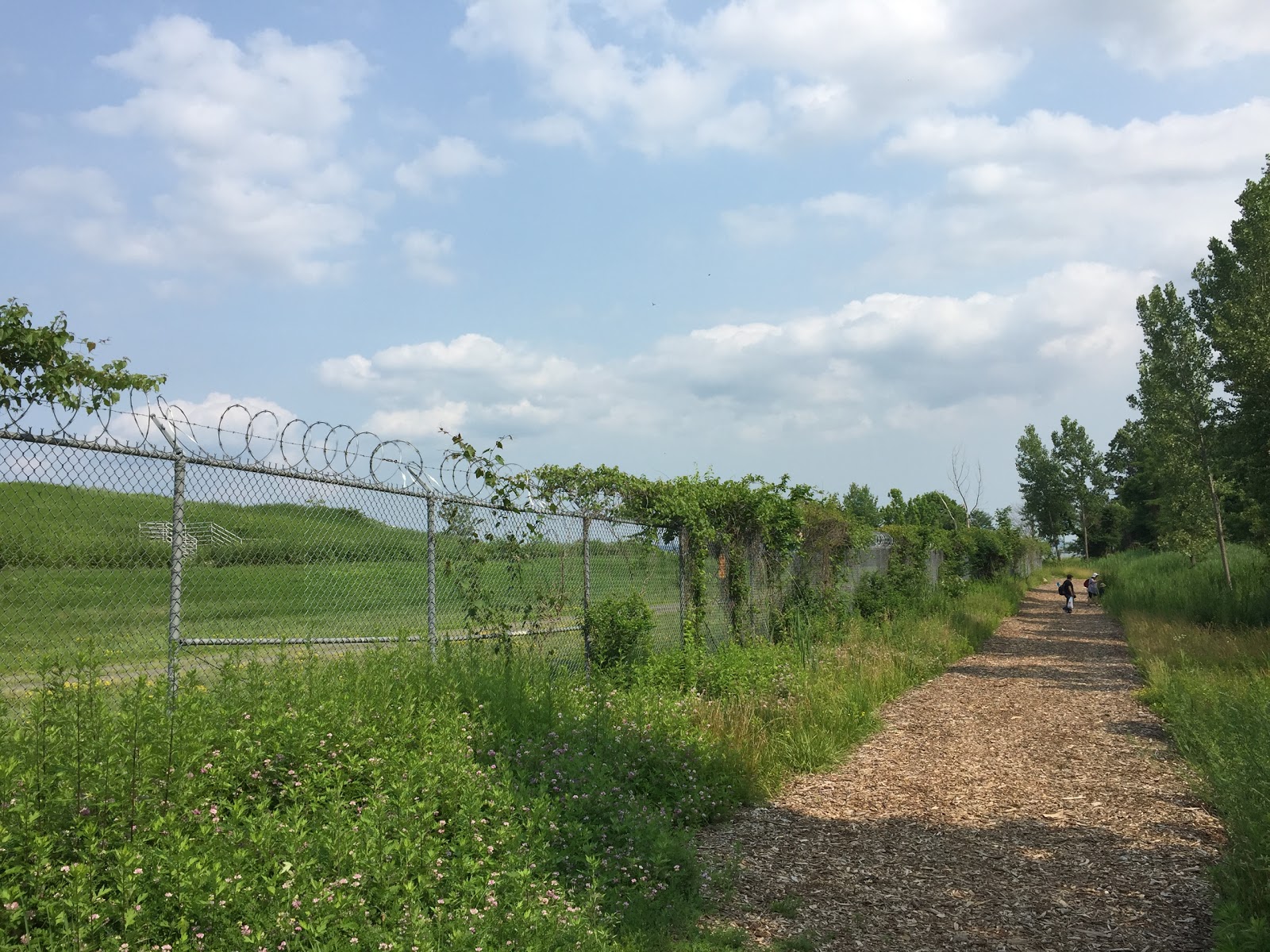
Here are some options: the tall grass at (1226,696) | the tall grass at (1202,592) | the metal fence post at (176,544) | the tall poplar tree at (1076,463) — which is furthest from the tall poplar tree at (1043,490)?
the metal fence post at (176,544)

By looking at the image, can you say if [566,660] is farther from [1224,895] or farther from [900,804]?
[1224,895]

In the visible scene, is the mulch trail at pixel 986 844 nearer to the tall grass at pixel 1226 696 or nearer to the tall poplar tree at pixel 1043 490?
the tall grass at pixel 1226 696

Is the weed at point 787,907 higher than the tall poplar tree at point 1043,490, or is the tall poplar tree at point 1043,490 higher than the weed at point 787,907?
the tall poplar tree at point 1043,490

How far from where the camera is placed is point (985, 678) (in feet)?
41.9

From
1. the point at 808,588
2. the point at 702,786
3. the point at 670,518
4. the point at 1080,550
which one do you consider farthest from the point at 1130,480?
the point at 702,786

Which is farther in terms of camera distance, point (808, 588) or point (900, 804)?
point (808, 588)

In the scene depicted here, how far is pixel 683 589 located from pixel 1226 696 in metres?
5.51

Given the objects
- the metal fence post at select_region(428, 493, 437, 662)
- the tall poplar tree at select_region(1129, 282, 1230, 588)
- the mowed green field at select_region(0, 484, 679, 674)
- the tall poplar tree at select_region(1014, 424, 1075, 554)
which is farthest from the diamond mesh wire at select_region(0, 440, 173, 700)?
the tall poplar tree at select_region(1014, 424, 1075, 554)

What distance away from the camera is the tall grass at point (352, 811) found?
10.3ft

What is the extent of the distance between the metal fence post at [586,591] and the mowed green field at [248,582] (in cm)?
12

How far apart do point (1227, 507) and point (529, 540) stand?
73.6 ft

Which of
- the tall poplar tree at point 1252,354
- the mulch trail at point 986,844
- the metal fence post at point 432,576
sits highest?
the tall poplar tree at point 1252,354

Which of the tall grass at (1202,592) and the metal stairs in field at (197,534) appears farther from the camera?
the tall grass at (1202,592)

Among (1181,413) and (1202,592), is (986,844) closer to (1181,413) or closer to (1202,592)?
(1202,592)
